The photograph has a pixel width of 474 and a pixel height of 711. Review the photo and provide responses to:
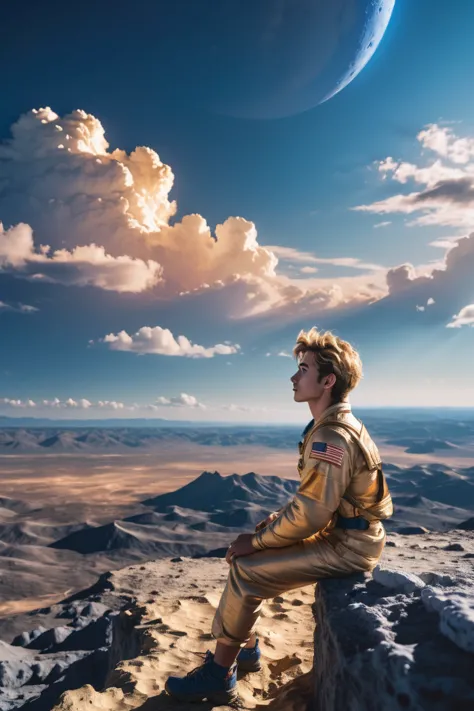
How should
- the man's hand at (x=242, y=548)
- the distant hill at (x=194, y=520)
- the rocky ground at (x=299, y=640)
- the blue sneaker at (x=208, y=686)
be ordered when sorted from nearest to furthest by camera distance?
the rocky ground at (x=299, y=640) < the man's hand at (x=242, y=548) < the blue sneaker at (x=208, y=686) < the distant hill at (x=194, y=520)

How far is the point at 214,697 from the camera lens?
3.53m

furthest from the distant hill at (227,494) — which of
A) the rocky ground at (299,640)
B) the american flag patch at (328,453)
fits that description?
the american flag patch at (328,453)

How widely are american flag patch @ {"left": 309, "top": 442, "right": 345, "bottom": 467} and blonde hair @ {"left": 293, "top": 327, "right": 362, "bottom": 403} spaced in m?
0.54

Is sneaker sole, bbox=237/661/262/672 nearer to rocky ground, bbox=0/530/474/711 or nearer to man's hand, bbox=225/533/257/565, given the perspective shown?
rocky ground, bbox=0/530/474/711

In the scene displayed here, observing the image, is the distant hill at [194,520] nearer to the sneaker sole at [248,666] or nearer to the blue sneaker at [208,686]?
the sneaker sole at [248,666]

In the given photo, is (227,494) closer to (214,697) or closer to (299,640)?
(299,640)

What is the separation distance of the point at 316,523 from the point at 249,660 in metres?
1.96

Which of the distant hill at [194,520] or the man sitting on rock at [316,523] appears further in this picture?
the distant hill at [194,520]

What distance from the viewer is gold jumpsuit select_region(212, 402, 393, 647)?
306 cm

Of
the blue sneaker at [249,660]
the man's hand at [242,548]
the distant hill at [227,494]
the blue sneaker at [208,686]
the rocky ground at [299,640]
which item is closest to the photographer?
the rocky ground at [299,640]

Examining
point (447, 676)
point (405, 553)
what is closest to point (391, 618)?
point (447, 676)

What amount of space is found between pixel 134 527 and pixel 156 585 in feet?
188

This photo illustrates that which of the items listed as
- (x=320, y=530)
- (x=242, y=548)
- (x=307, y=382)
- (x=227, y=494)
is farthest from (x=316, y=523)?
(x=227, y=494)

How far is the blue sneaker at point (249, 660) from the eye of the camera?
4121 mm
